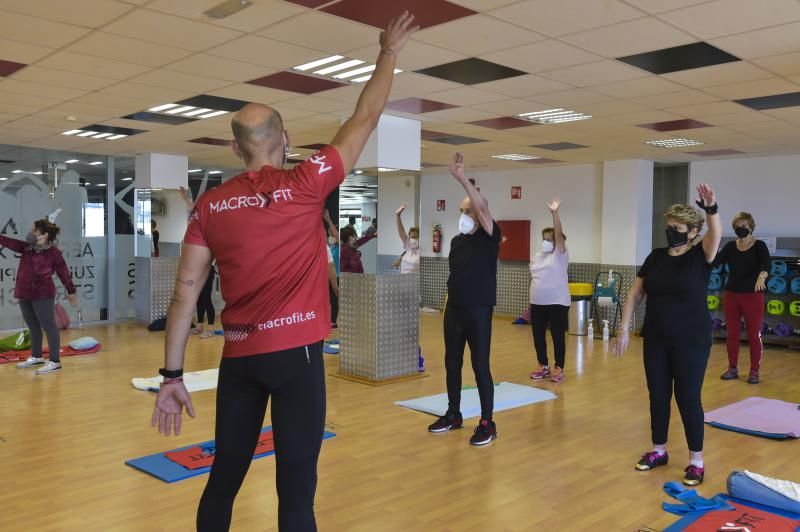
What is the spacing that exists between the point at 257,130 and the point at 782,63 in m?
4.79

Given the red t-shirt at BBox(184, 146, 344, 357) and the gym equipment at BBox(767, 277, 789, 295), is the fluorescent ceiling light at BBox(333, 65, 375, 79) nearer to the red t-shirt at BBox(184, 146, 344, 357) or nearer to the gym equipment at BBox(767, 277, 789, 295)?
the red t-shirt at BBox(184, 146, 344, 357)

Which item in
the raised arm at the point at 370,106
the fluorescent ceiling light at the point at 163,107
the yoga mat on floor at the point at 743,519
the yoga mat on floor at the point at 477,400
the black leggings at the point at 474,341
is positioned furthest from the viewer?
the fluorescent ceiling light at the point at 163,107

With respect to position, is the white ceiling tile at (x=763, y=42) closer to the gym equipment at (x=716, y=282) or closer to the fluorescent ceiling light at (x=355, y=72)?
the fluorescent ceiling light at (x=355, y=72)

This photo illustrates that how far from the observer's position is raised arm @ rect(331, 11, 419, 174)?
1971mm

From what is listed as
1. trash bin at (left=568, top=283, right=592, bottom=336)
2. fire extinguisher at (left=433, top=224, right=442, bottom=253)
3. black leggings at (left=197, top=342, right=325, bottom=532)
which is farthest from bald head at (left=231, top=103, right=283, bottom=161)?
fire extinguisher at (left=433, top=224, right=442, bottom=253)

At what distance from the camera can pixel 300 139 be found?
30.3 ft

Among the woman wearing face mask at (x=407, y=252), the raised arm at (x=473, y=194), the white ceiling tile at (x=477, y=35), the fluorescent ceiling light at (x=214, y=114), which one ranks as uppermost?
the white ceiling tile at (x=477, y=35)

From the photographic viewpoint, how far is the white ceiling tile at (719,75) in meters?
5.36

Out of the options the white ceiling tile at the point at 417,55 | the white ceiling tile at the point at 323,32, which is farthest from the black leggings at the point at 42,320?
the white ceiling tile at the point at 417,55

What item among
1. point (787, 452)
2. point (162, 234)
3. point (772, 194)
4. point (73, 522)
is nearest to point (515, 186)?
point (772, 194)

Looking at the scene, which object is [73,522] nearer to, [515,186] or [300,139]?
[300,139]

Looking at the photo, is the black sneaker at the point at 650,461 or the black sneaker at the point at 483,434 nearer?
the black sneaker at the point at 650,461

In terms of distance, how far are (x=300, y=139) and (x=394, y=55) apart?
7.31 meters

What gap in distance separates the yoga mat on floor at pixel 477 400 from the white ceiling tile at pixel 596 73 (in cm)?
279
